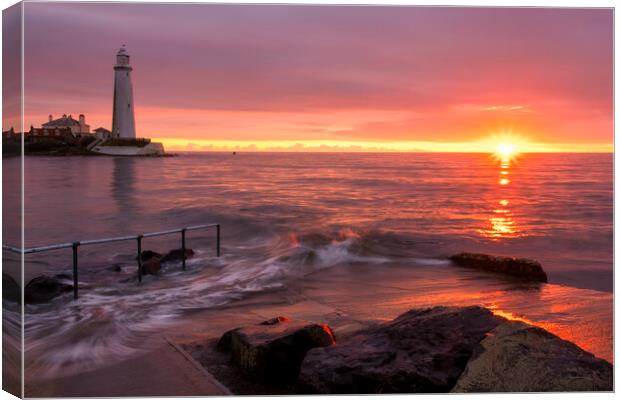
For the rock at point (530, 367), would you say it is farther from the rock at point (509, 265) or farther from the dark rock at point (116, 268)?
the dark rock at point (116, 268)

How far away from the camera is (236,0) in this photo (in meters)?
3.03

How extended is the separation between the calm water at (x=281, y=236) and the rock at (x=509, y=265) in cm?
24

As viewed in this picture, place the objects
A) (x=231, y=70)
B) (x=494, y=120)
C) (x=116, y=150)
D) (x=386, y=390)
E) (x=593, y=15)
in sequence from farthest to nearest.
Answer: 1. (x=116, y=150)
2. (x=494, y=120)
3. (x=231, y=70)
4. (x=593, y=15)
5. (x=386, y=390)

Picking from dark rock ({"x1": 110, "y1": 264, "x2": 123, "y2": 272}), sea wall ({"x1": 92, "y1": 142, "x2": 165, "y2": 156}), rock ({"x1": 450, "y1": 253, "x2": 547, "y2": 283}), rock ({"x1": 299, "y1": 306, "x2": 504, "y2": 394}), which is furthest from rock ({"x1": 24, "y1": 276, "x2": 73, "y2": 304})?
sea wall ({"x1": 92, "y1": 142, "x2": 165, "y2": 156})

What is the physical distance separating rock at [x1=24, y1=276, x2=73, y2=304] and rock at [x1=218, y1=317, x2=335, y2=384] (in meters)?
2.39

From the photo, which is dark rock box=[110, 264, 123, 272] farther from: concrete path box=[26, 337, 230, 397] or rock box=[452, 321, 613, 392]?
rock box=[452, 321, 613, 392]

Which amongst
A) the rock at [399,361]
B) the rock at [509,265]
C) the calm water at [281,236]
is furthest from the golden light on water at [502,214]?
the rock at [399,361]

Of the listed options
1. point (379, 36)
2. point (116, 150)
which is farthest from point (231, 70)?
point (116, 150)

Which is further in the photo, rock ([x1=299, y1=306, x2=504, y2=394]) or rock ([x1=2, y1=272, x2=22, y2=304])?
rock ([x1=2, y1=272, x2=22, y2=304])

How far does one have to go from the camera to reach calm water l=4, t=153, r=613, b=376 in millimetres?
4285

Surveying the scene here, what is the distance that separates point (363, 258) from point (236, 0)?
14.1 feet

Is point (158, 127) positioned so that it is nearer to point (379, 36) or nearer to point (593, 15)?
point (379, 36)

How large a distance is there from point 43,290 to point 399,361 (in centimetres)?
328

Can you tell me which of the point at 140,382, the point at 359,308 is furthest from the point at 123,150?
the point at 140,382
